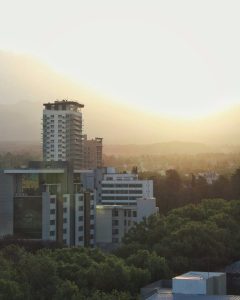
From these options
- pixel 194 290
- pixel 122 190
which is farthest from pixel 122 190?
pixel 194 290

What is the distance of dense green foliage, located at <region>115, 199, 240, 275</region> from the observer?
49.1ft

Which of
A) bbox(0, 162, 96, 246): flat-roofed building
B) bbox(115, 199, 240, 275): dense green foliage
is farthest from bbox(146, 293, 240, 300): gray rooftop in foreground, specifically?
bbox(0, 162, 96, 246): flat-roofed building

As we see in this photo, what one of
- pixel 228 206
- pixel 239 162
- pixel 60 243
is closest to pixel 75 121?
pixel 239 162

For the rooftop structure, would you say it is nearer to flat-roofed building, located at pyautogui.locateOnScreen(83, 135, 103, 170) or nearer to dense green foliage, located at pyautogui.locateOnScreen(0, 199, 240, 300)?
dense green foliage, located at pyautogui.locateOnScreen(0, 199, 240, 300)

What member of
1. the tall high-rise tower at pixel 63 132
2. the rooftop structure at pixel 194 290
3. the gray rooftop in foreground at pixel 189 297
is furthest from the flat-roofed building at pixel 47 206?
the tall high-rise tower at pixel 63 132

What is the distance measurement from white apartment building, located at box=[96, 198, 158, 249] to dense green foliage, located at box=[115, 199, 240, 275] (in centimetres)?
325

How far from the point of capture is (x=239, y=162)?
173ft

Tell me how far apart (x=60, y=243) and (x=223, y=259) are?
4.82 m

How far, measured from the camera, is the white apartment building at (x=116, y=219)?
73.2ft

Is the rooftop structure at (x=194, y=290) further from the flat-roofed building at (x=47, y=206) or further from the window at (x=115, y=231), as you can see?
the window at (x=115, y=231)

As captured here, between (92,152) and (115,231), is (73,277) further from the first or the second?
(92,152)

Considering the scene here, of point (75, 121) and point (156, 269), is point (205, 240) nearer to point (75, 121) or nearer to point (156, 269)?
point (156, 269)

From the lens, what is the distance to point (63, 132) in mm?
44438

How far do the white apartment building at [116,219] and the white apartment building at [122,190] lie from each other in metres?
5.38
